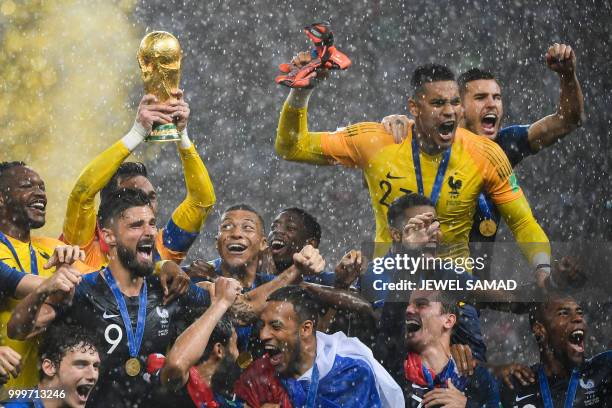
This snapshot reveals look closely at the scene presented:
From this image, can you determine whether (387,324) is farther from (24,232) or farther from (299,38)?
(299,38)

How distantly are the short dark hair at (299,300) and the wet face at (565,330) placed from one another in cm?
105

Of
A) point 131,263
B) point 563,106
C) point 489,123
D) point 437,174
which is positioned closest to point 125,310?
point 131,263

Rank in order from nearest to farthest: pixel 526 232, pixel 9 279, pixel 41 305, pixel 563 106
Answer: pixel 41 305, pixel 9 279, pixel 526 232, pixel 563 106

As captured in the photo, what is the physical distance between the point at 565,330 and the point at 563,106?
112 centimetres

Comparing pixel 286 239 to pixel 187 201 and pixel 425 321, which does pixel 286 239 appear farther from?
pixel 425 321

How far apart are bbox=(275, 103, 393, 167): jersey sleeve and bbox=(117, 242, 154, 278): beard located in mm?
960

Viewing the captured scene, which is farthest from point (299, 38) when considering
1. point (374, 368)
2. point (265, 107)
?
point (374, 368)

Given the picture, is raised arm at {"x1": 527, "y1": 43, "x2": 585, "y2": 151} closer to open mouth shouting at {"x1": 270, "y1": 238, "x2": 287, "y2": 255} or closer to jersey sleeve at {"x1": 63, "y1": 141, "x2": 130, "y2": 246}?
open mouth shouting at {"x1": 270, "y1": 238, "x2": 287, "y2": 255}

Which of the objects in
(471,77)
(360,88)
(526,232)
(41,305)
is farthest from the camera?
(360,88)

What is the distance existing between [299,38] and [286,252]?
3.98 m

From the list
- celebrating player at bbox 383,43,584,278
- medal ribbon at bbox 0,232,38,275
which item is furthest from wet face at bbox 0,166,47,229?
celebrating player at bbox 383,43,584,278

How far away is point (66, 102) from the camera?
10133mm

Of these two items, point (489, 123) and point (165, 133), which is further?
point (489, 123)

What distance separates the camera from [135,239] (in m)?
6.04
